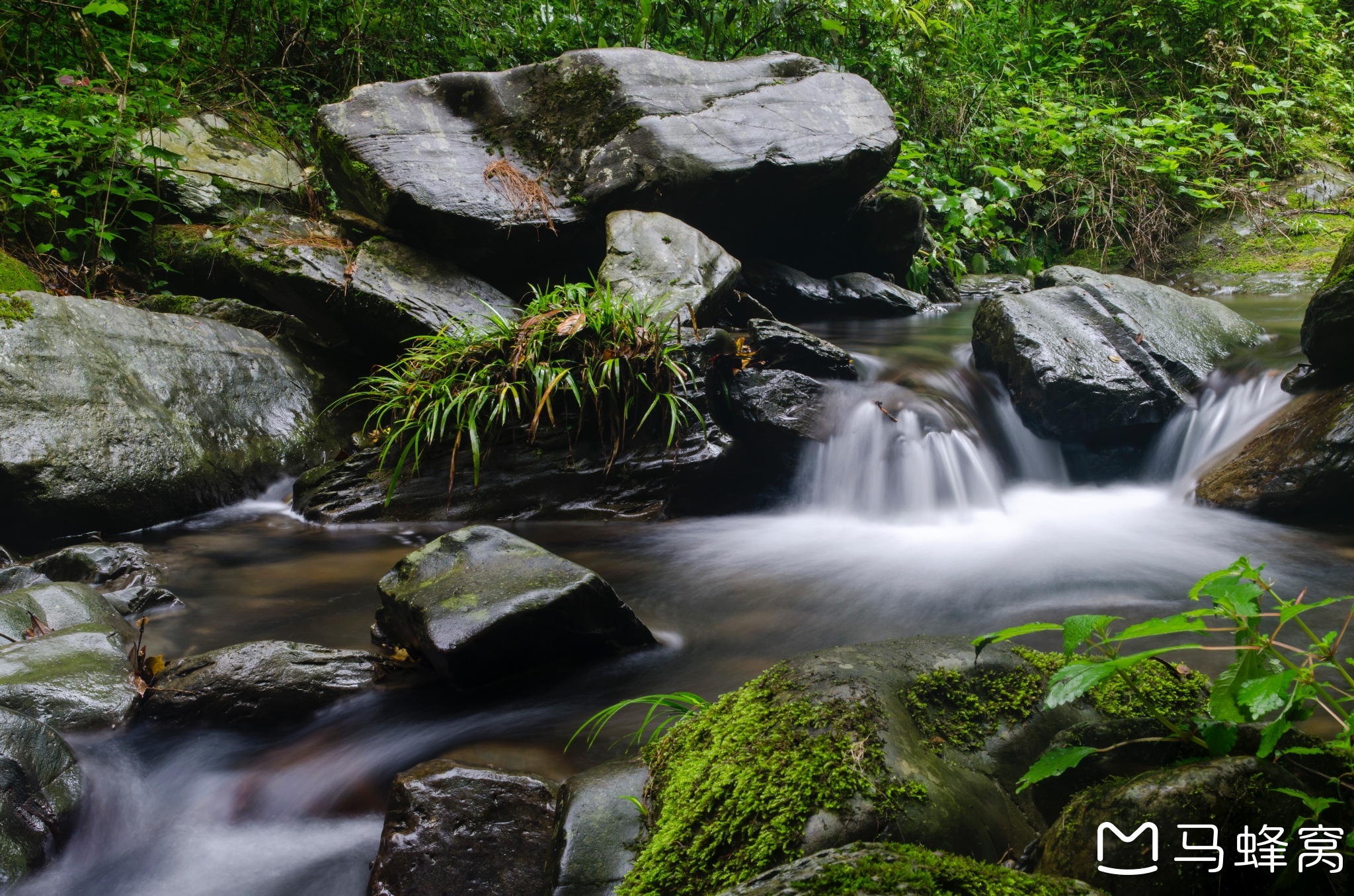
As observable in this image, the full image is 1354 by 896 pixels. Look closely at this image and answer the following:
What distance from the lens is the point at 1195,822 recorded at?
3.97 feet

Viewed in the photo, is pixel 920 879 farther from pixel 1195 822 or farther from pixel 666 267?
pixel 666 267

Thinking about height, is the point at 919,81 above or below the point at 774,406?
above

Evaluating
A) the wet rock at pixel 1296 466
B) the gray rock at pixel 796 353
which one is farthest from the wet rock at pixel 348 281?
the wet rock at pixel 1296 466

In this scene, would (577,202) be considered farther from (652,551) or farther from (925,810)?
(925,810)

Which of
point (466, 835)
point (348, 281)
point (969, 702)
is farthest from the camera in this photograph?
point (348, 281)

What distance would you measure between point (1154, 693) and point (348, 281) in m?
5.54

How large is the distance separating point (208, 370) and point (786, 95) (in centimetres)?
541

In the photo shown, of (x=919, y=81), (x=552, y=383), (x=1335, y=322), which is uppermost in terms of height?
(x=919, y=81)

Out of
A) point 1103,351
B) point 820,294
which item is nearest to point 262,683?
point 1103,351

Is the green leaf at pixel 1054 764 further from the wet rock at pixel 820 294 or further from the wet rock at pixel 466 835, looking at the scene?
the wet rock at pixel 820 294

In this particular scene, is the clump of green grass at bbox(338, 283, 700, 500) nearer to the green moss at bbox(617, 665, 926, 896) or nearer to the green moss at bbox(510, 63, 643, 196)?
the green moss at bbox(510, 63, 643, 196)

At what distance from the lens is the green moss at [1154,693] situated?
1.71 m

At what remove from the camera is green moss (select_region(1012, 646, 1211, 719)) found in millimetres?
1715

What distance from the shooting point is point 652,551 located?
14.6ft
